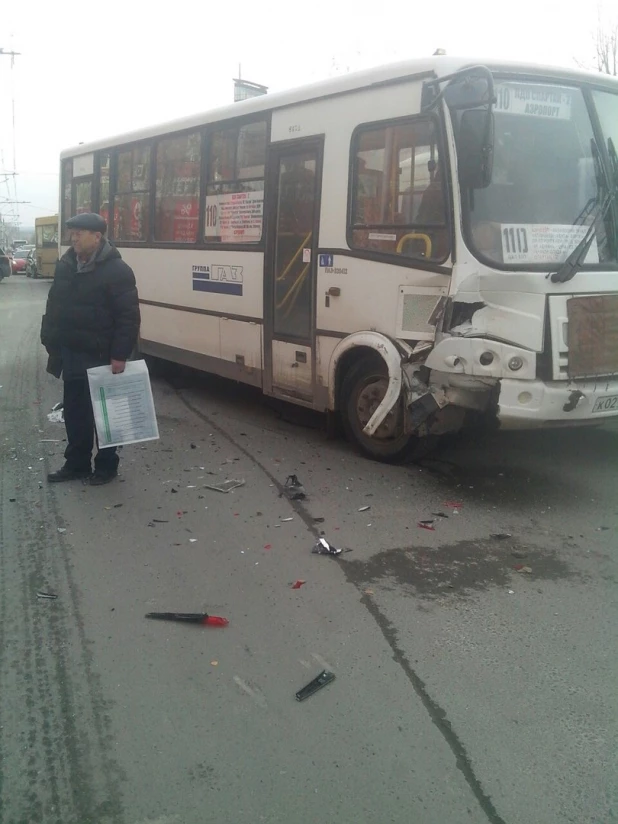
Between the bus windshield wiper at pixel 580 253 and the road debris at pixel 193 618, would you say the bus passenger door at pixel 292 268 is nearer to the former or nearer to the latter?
the bus windshield wiper at pixel 580 253

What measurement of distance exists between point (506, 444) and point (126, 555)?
3.87m

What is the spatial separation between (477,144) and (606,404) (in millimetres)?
2023

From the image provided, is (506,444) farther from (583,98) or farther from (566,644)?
(566,644)

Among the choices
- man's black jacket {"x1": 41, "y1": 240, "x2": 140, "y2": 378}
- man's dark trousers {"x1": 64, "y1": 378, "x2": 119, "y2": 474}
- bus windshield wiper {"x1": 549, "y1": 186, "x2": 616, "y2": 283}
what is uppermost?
bus windshield wiper {"x1": 549, "y1": 186, "x2": 616, "y2": 283}

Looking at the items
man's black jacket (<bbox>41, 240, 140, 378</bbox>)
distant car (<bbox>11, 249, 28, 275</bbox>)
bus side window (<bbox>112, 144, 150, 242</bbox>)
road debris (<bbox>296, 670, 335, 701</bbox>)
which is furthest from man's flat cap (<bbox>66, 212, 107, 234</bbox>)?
distant car (<bbox>11, 249, 28, 275</bbox>)

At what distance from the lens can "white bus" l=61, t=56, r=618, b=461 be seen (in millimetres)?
5516

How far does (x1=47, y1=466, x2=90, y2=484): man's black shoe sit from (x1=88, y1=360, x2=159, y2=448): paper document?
0.43m

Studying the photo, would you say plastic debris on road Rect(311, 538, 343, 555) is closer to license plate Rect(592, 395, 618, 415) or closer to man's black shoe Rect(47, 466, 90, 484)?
license plate Rect(592, 395, 618, 415)

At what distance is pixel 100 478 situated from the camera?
625cm

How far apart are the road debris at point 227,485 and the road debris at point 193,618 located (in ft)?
6.69

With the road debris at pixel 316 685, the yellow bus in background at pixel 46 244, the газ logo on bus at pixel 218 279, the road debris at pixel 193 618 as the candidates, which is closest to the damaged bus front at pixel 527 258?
the road debris at pixel 193 618

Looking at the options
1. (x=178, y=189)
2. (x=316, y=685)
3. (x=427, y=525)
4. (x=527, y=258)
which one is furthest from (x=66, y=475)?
(x=178, y=189)

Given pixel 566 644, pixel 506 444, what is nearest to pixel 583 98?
pixel 506 444

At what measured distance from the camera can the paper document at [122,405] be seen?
598cm
